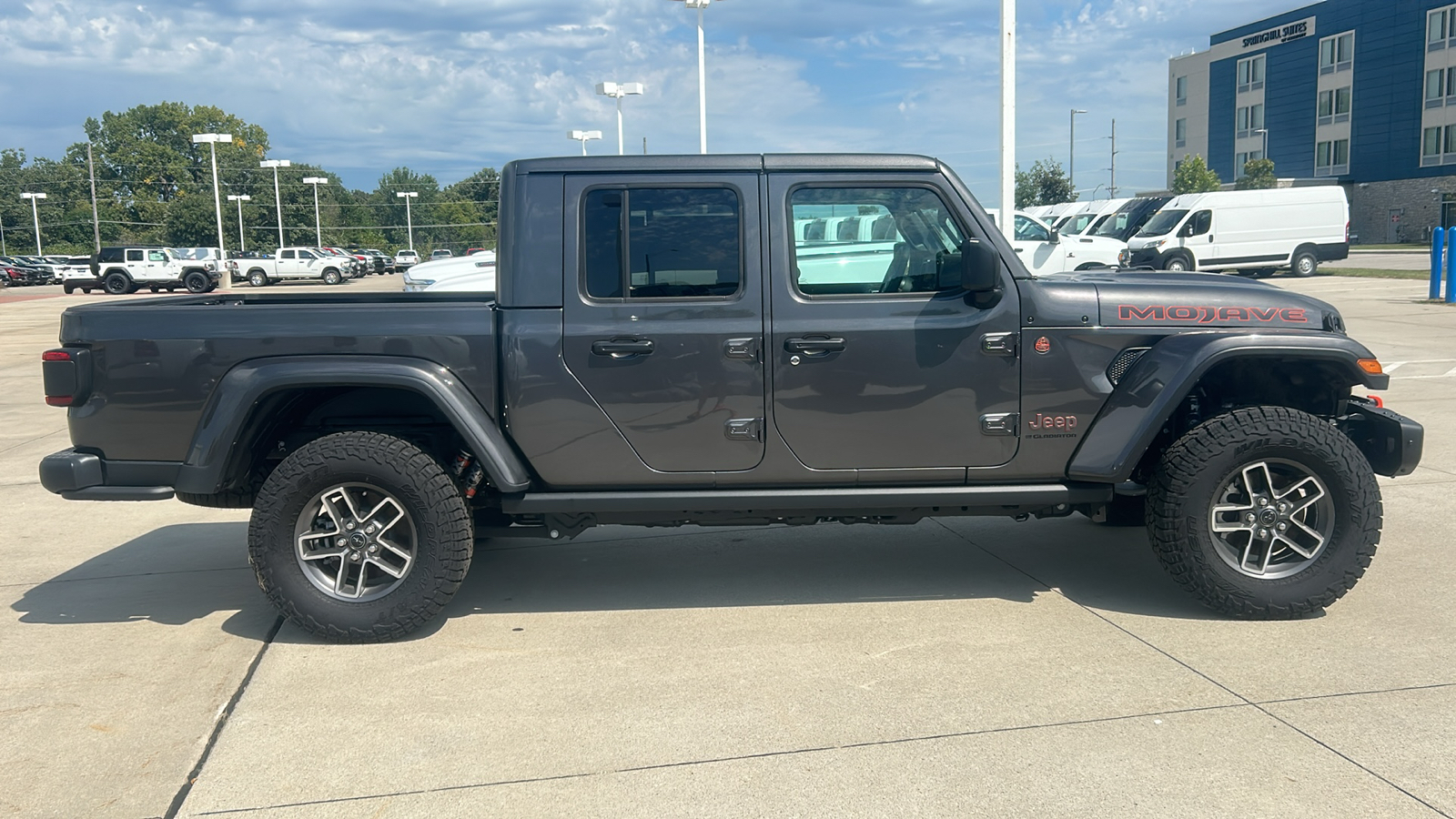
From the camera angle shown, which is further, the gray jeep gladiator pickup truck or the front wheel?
the front wheel

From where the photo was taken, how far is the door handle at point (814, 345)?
14.7 feet

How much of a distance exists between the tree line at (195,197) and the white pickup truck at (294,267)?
22.8 m

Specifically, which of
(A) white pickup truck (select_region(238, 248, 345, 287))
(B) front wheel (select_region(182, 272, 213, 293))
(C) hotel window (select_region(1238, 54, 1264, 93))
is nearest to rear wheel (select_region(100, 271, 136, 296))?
(B) front wheel (select_region(182, 272, 213, 293))

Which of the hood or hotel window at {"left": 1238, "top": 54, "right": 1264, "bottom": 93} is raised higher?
hotel window at {"left": 1238, "top": 54, "right": 1264, "bottom": 93}

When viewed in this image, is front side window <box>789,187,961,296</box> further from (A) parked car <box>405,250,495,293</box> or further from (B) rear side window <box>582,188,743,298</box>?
(A) parked car <box>405,250,495,293</box>

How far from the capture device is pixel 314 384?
14.3ft

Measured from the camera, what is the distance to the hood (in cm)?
457

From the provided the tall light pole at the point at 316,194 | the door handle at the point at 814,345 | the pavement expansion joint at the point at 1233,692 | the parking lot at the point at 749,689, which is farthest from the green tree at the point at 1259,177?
the door handle at the point at 814,345

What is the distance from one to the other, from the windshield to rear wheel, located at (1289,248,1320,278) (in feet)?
11.3

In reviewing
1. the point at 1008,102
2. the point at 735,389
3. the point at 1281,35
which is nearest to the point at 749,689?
the point at 735,389

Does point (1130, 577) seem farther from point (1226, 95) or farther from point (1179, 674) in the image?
point (1226, 95)

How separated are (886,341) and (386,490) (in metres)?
2.11

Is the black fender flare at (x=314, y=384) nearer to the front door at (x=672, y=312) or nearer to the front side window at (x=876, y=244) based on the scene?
the front door at (x=672, y=312)

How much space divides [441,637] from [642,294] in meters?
1.67
